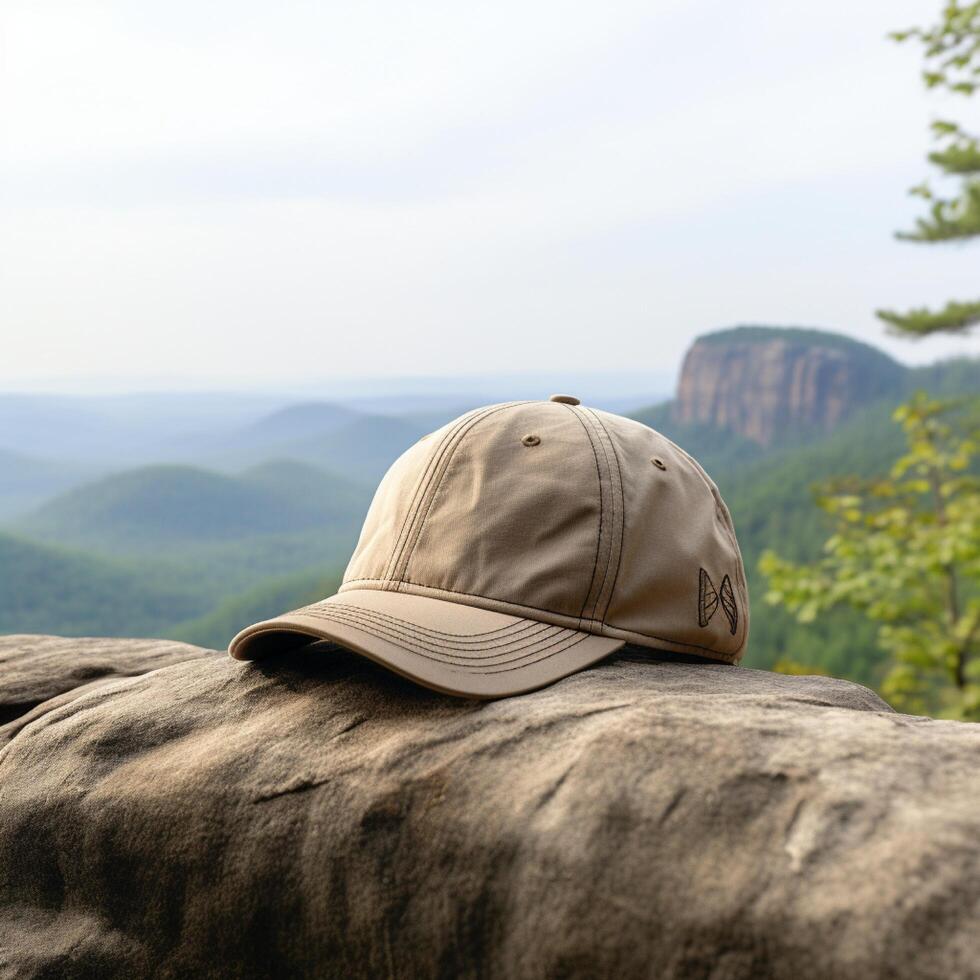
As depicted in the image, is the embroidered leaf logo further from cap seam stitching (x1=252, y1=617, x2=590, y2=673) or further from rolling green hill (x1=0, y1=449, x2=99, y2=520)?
rolling green hill (x1=0, y1=449, x2=99, y2=520)

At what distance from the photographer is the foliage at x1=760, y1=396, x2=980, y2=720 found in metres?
5.06

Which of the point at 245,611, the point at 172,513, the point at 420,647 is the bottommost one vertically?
the point at 172,513

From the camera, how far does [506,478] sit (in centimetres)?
162

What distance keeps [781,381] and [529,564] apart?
157ft

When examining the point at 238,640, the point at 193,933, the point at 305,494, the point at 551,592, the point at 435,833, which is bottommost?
the point at 305,494

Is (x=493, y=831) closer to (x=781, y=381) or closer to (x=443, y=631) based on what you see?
(x=443, y=631)

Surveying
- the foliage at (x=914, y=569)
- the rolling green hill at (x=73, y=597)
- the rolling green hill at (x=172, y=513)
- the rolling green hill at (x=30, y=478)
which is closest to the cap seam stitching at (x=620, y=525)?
the foliage at (x=914, y=569)

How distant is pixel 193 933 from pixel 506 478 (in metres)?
0.85

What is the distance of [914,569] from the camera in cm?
532

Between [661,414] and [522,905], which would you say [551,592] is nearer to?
[522,905]

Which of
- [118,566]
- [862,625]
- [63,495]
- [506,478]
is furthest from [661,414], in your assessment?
[506,478]

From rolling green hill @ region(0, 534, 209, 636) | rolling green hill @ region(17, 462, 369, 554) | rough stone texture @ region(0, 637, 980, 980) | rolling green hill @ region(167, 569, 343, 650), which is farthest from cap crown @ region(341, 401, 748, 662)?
rolling green hill @ region(17, 462, 369, 554)

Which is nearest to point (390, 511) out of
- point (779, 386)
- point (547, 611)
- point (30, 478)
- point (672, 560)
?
point (547, 611)

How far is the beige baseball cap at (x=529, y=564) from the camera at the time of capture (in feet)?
4.68
